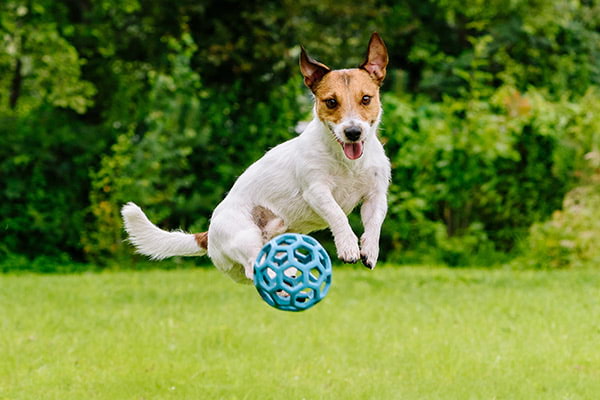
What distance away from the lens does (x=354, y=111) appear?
3.22 metres

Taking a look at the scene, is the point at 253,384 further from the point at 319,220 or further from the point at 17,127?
the point at 17,127

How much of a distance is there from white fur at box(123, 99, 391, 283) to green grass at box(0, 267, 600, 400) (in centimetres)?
341

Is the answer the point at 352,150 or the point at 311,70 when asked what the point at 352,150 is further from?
the point at 311,70

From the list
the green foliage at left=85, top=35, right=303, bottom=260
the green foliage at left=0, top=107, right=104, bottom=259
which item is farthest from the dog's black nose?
the green foliage at left=0, top=107, right=104, bottom=259

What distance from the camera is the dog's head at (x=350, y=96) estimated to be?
126 inches

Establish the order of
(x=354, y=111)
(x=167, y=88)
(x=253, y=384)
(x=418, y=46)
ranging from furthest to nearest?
(x=418, y=46)
(x=167, y=88)
(x=253, y=384)
(x=354, y=111)

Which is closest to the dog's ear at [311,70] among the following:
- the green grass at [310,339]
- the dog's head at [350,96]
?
the dog's head at [350,96]

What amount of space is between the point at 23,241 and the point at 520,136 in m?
7.80

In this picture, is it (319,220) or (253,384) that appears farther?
(253,384)

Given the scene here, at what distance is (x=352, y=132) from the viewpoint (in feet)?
10.3

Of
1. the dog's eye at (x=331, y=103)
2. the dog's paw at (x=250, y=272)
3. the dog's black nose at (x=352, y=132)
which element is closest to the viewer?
the dog's black nose at (x=352, y=132)

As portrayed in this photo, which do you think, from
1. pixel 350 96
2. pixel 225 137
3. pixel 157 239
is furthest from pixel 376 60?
pixel 225 137

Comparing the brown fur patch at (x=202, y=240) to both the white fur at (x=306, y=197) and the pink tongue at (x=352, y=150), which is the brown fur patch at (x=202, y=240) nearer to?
the white fur at (x=306, y=197)

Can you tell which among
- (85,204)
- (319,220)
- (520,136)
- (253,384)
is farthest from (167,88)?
(319,220)
